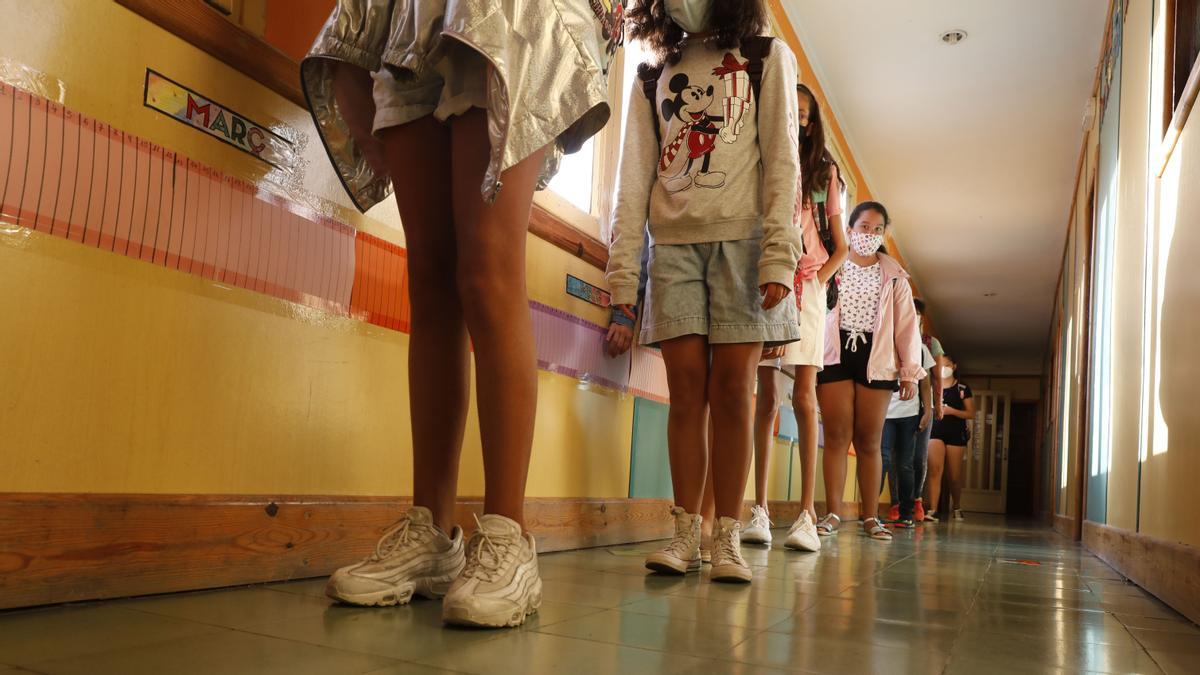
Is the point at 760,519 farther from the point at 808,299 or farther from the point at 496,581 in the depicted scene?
the point at 496,581

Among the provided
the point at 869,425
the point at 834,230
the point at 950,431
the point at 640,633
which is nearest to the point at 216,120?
the point at 640,633

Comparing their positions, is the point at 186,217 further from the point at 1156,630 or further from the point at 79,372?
the point at 1156,630

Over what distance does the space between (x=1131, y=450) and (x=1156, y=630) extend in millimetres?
1516

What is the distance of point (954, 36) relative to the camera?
16.9 ft

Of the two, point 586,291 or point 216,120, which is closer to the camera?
point 216,120

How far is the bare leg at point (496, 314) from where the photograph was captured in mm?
1272

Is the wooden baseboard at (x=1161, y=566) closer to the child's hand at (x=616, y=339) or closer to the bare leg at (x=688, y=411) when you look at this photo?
the bare leg at (x=688, y=411)

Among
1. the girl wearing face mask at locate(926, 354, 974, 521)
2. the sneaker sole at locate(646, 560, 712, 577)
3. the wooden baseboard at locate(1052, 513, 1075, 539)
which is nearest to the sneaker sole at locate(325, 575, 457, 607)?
the sneaker sole at locate(646, 560, 712, 577)

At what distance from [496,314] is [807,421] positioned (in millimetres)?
2417

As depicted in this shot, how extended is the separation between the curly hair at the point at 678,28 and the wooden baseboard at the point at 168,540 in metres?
1.19

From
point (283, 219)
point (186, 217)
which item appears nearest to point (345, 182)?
point (283, 219)

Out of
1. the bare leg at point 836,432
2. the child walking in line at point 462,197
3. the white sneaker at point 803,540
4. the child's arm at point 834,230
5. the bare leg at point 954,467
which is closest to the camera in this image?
the child walking in line at point 462,197

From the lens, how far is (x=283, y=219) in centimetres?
154

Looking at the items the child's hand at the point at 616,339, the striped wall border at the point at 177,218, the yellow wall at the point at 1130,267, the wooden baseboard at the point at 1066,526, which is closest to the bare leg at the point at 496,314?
the striped wall border at the point at 177,218
